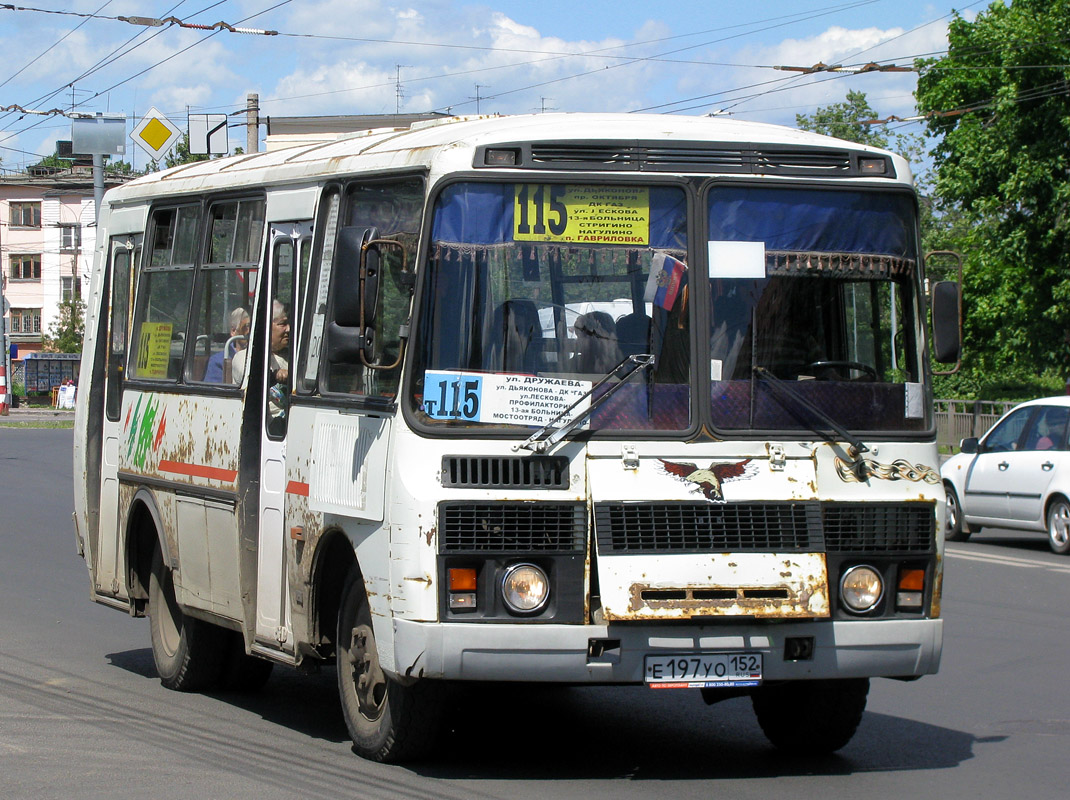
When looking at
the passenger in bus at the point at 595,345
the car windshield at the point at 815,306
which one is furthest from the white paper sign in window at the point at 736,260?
the passenger in bus at the point at 595,345

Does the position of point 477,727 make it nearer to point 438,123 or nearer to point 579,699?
point 579,699

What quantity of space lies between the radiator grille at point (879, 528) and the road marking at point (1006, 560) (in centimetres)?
1013

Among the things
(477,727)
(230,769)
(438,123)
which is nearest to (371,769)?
(230,769)

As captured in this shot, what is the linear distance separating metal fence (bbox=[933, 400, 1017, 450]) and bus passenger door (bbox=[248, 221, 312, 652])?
2854cm

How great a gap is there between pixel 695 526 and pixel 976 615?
Answer: 691 centimetres

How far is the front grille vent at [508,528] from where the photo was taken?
643cm

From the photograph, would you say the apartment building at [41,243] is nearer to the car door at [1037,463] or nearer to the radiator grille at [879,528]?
the car door at [1037,463]

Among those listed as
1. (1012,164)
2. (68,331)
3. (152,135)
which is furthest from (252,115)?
(68,331)

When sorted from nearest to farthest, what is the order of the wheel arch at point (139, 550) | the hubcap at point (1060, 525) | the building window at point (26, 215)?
the wheel arch at point (139, 550) < the hubcap at point (1060, 525) < the building window at point (26, 215)

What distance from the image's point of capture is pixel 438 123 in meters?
7.88

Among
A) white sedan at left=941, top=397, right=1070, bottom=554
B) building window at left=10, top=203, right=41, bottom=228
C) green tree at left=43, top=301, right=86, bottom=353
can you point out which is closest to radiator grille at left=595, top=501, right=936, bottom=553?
white sedan at left=941, top=397, right=1070, bottom=554

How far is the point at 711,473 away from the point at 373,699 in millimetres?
1781

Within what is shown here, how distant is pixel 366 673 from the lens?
7109 mm

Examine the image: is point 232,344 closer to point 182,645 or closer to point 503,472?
point 182,645
